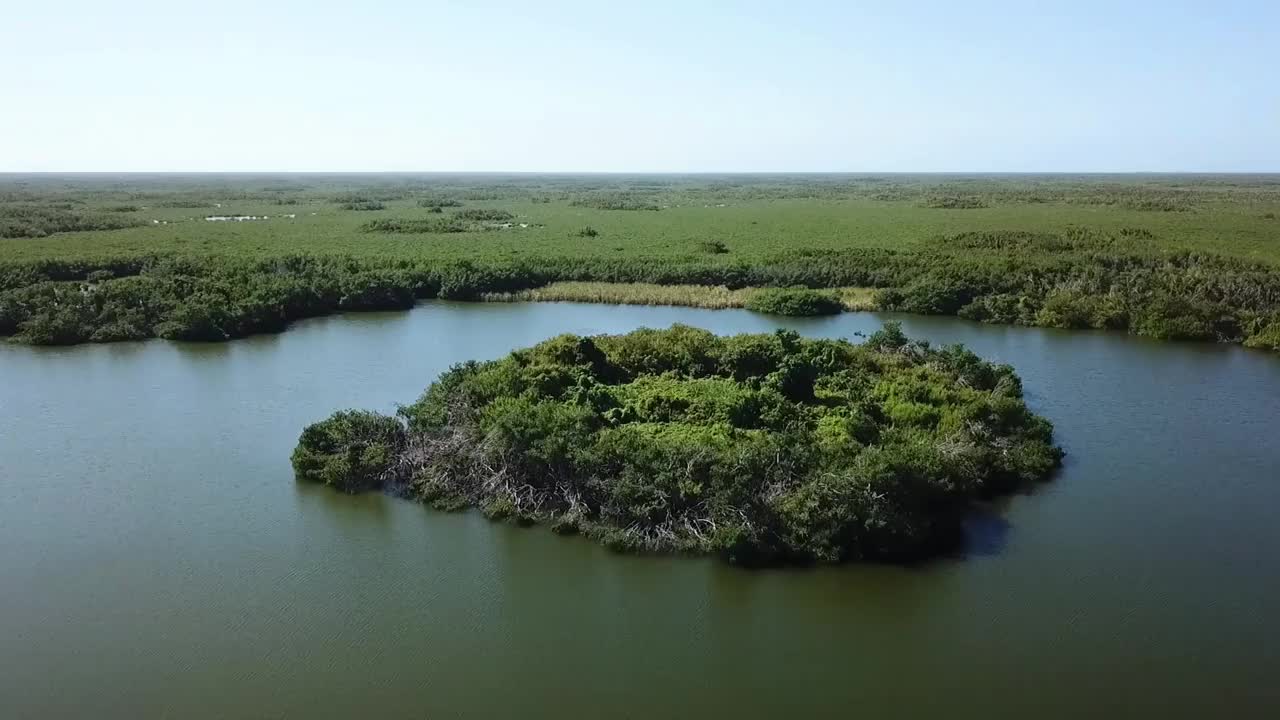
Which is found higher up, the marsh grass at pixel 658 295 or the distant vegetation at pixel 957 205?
Result: the distant vegetation at pixel 957 205

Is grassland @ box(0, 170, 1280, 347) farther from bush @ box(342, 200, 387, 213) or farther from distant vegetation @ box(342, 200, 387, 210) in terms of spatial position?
distant vegetation @ box(342, 200, 387, 210)

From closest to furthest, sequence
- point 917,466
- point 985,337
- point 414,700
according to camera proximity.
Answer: point 414,700, point 917,466, point 985,337

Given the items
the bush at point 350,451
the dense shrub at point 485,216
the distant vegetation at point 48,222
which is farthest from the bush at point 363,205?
the bush at point 350,451

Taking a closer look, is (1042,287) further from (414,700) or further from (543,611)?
(414,700)

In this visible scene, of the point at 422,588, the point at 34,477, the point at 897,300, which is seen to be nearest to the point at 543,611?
the point at 422,588

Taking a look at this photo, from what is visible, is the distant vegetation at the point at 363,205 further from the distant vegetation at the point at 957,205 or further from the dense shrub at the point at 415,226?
the distant vegetation at the point at 957,205

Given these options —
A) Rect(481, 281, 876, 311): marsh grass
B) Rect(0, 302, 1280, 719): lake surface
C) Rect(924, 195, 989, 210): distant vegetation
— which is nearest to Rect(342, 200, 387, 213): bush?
Rect(481, 281, 876, 311): marsh grass

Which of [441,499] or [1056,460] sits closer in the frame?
[441,499]
